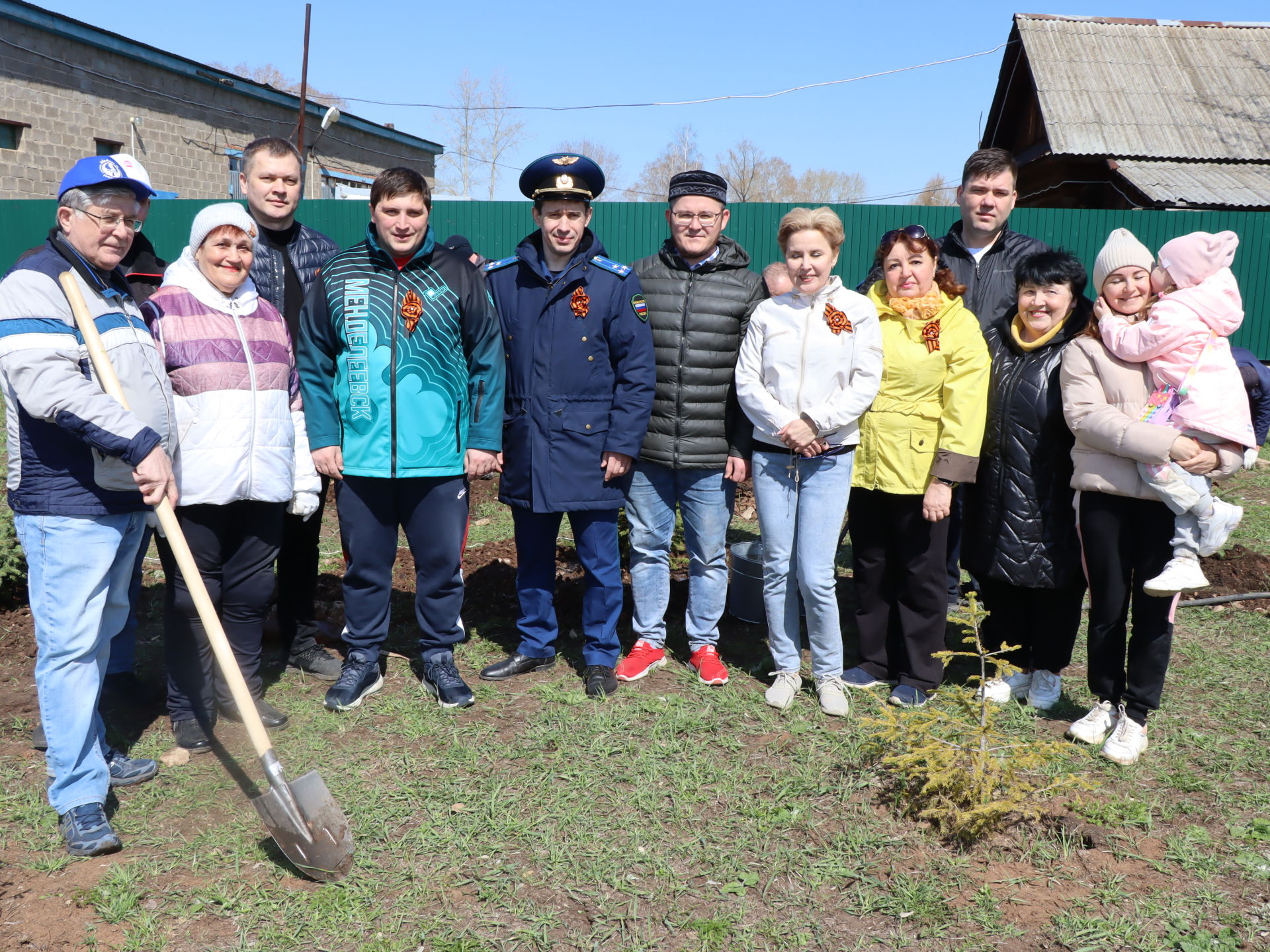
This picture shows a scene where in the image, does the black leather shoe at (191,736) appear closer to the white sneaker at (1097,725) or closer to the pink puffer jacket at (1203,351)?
the white sneaker at (1097,725)

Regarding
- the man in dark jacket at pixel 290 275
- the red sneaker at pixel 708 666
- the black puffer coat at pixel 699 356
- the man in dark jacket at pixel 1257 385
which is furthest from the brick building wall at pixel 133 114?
the man in dark jacket at pixel 1257 385

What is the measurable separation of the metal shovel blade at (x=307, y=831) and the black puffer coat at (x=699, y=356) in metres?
1.97

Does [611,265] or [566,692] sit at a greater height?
[611,265]

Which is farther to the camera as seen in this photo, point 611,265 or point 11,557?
point 11,557

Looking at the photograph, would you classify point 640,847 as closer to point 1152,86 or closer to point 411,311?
point 411,311

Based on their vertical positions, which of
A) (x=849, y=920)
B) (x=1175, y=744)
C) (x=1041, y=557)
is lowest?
(x=849, y=920)

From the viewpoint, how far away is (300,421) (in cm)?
377

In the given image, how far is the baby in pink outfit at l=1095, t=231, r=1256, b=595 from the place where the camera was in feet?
10.4

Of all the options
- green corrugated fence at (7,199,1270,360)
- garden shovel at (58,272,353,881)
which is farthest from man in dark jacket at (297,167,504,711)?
green corrugated fence at (7,199,1270,360)

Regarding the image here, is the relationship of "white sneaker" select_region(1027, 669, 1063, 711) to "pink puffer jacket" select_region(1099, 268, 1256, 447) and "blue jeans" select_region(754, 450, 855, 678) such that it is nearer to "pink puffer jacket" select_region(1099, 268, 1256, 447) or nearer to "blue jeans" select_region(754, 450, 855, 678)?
"blue jeans" select_region(754, 450, 855, 678)

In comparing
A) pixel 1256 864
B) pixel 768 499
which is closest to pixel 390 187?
pixel 768 499

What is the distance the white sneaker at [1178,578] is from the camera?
317 centimetres

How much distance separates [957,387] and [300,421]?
2709 millimetres

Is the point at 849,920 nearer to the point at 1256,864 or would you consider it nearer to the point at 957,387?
the point at 1256,864
